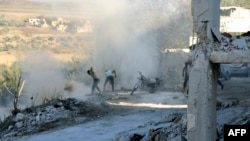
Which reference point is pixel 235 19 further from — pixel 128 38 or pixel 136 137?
pixel 136 137

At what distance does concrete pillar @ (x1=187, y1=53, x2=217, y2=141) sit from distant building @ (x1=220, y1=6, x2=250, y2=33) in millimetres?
22588

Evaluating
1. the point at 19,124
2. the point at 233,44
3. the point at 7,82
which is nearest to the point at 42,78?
the point at 7,82

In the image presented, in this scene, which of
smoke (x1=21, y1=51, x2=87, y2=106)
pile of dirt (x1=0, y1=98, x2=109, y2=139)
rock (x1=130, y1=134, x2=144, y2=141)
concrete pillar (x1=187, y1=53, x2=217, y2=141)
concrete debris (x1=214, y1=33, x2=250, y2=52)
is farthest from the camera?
smoke (x1=21, y1=51, x2=87, y2=106)

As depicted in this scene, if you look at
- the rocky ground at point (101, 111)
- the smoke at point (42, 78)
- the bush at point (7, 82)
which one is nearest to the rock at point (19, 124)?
the rocky ground at point (101, 111)

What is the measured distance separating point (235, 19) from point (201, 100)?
79.0 feet

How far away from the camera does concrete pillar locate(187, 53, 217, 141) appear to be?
6.58 m

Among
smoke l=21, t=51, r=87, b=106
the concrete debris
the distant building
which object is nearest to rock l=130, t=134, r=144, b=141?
the concrete debris

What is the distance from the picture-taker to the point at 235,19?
29688mm

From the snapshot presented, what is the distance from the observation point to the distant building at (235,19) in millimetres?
29159

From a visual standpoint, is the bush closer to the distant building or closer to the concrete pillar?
the distant building

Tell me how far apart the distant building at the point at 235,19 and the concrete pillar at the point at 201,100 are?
22588mm

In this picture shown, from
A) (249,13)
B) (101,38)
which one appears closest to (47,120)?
(101,38)

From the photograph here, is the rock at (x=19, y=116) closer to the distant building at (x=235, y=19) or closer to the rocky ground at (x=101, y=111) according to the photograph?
the rocky ground at (x=101, y=111)

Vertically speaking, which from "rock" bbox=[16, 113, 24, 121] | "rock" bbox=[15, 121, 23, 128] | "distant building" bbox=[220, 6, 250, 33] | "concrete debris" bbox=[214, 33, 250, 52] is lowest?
"rock" bbox=[15, 121, 23, 128]
